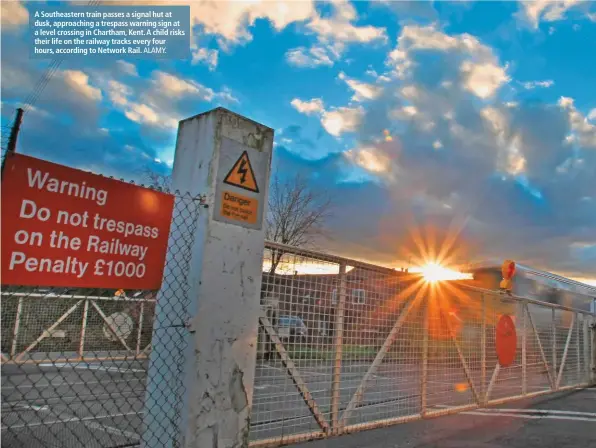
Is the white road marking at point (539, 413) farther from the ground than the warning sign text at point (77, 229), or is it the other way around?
the warning sign text at point (77, 229)

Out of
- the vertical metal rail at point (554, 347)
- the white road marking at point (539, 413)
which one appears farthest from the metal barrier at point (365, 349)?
the vertical metal rail at point (554, 347)

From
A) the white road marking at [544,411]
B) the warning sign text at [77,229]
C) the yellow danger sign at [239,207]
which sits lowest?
the white road marking at [544,411]

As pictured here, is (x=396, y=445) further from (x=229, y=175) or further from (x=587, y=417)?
(x=587, y=417)

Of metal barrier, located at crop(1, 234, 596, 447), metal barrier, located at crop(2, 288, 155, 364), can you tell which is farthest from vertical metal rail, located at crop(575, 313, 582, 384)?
metal barrier, located at crop(2, 288, 155, 364)

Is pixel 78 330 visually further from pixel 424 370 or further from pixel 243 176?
pixel 243 176

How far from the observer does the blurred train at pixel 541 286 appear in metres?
16.8

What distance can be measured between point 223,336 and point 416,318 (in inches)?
155

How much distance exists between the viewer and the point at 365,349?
19.4ft

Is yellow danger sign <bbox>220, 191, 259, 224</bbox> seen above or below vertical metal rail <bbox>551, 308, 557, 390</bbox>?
above

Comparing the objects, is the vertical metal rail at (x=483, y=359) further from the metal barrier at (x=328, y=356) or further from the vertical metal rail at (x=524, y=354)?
the vertical metal rail at (x=524, y=354)

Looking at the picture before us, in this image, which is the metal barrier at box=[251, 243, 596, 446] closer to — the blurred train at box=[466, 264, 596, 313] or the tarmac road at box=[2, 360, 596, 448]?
the tarmac road at box=[2, 360, 596, 448]

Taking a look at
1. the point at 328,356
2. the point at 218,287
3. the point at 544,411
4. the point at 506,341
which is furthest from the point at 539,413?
the point at 218,287

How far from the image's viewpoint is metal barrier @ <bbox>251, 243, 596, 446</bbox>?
4.87 m

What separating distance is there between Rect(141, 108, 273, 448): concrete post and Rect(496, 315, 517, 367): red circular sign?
657cm
